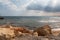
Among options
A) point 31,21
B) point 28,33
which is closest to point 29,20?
point 31,21

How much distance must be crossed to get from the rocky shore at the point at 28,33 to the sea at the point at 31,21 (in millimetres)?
45

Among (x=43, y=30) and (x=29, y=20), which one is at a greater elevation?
(x=29, y=20)

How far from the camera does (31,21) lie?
1125mm

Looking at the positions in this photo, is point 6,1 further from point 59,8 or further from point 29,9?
point 59,8

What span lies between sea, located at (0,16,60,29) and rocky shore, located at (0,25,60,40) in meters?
0.04

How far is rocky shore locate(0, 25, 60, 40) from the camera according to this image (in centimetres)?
98

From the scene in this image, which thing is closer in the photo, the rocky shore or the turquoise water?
the rocky shore

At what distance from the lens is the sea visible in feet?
3.67

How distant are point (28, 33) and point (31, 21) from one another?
125 millimetres

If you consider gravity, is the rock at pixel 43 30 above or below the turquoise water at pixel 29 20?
below

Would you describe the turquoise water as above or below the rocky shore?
above

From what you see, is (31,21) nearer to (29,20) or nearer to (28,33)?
(29,20)

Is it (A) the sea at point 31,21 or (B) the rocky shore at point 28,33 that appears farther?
(A) the sea at point 31,21

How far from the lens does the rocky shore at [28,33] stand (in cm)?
98
